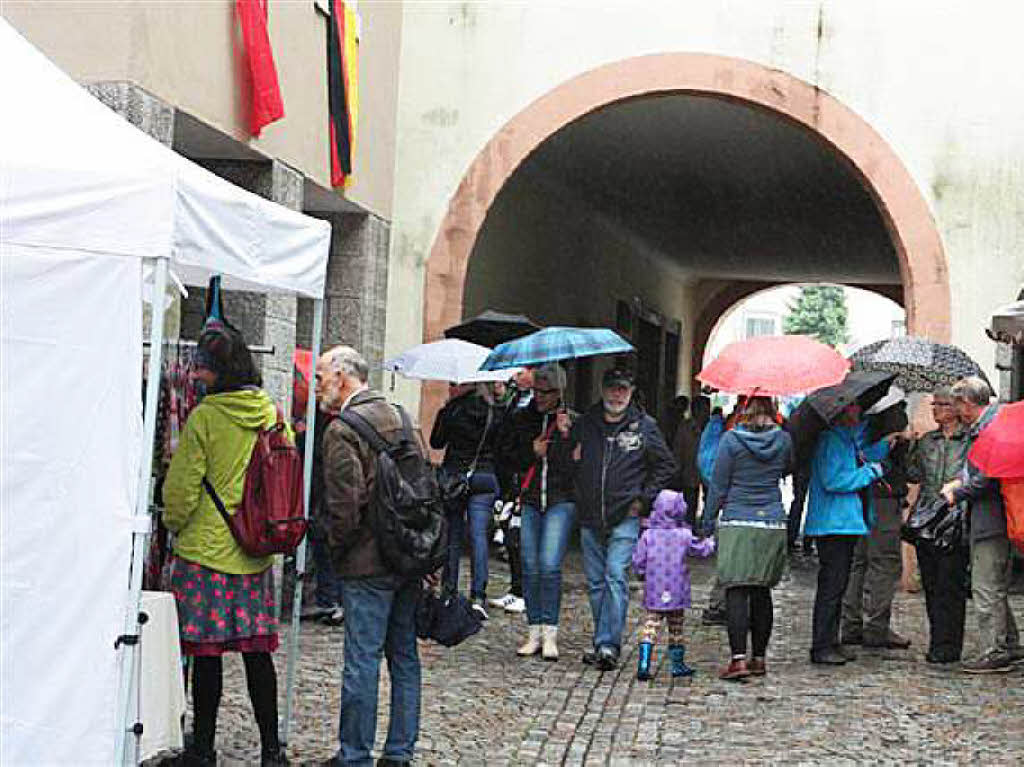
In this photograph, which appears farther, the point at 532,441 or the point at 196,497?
the point at 532,441

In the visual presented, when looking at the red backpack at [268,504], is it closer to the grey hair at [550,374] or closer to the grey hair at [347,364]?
the grey hair at [347,364]

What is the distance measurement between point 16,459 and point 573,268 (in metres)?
15.0

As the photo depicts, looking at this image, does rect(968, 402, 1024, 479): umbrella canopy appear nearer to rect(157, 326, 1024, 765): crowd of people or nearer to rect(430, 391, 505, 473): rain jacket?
rect(157, 326, 1024, 765): crowd of people

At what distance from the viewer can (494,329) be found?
1159cm

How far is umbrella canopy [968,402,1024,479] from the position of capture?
30.3ft

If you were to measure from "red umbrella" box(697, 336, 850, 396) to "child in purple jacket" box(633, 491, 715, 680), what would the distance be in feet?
2.31

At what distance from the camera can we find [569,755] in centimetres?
765

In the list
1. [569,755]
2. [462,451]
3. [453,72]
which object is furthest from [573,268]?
[569,755]

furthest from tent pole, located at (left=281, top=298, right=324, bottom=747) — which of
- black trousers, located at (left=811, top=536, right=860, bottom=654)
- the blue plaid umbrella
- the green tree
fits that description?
the green tree

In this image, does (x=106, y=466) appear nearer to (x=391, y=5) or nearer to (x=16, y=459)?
(x=16, y=459)

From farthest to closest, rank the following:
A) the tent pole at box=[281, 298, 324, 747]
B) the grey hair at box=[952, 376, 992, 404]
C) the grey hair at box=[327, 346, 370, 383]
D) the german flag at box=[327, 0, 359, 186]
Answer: the german flag at box=[327, 0, 359, 186] < the grey hair at box=[952, 376, 992, 404] < the tent pole at box=[281, 298, 324, 747] < the grey hair at box=[327, 346, 370, 383]

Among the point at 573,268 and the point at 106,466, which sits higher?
the point at 573,268

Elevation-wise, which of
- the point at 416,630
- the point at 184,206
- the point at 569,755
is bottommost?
the point at 569,755

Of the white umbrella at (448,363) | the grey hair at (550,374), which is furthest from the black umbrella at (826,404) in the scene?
the white umbrella at (448,363)
